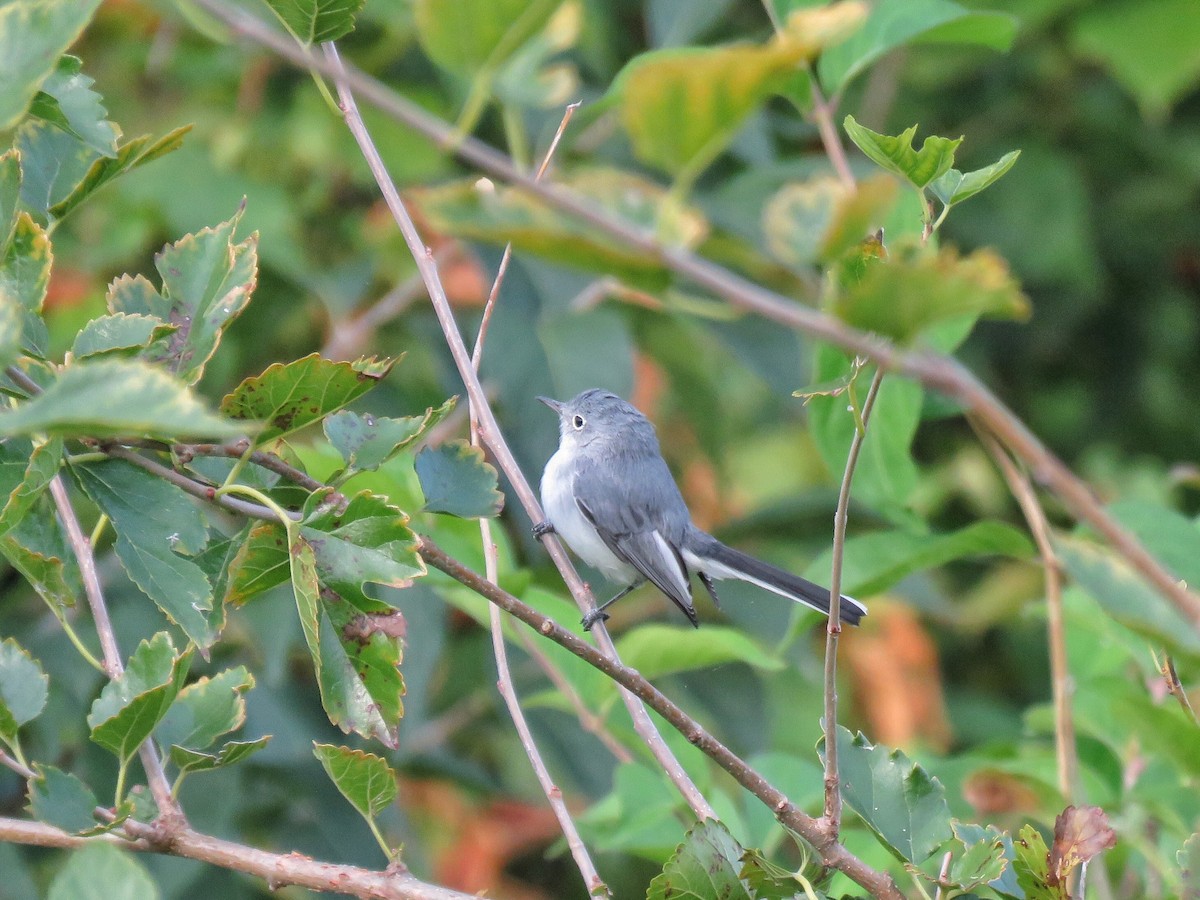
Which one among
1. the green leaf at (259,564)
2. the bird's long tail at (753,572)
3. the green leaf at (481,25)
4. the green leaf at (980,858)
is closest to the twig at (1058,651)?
the bird's long tail at (753,572)

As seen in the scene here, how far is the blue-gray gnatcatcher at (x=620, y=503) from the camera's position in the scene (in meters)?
2.98

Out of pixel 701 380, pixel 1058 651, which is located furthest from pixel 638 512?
pixel 1058 651

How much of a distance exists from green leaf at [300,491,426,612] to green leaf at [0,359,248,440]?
1.08 ft

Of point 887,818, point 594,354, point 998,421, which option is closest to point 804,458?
point 594,354

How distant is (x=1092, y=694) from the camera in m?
2.12

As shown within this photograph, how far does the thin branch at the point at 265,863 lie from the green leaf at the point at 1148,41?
3.20 meters

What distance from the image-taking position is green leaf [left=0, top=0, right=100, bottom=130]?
3.03 ft

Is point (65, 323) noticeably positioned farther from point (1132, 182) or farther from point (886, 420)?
point (1132, 182)

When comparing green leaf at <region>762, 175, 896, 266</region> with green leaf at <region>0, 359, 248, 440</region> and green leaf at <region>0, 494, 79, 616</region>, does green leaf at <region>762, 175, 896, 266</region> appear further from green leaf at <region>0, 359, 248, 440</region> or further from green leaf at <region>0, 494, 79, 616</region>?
green leaf at <region>0, 494, 79, 616</region>

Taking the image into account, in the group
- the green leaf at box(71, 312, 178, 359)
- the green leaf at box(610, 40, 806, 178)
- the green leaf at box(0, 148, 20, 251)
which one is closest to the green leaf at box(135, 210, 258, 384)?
the green leaf at box(71, 312, 178, 359)

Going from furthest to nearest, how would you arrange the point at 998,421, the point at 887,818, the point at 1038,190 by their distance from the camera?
the point at 1038,190 → the point at 887,818 → the point at 998,421

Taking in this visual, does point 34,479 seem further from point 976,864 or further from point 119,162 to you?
point 976,864

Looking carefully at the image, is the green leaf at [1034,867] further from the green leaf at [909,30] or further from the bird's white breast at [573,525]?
the bird's white breast at [573,525]

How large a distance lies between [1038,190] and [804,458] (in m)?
1.28
